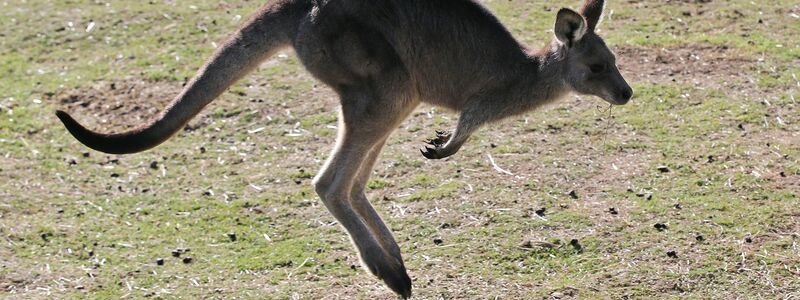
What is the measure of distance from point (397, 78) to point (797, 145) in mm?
2983

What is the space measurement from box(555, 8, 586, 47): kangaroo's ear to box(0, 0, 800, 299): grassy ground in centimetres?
115

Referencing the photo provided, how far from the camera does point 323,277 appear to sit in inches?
246

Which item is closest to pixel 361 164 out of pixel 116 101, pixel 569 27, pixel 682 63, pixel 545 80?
pixel 545 80

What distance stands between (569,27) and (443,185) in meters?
1.79

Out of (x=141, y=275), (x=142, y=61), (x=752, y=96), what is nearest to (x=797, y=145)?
(x=752, y=96)

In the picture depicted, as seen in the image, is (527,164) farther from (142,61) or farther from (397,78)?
(142,61)

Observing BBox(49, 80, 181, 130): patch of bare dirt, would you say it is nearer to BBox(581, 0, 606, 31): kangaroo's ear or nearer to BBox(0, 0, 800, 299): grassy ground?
BBox(0, 0, 800, 299): grassy ground

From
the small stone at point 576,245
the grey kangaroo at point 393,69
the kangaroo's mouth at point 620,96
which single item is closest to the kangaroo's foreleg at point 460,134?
the grey kangaroo at point 393,69

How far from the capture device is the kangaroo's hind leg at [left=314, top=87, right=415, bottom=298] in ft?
17.8

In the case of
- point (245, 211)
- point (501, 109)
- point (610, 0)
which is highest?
point (501, 109)

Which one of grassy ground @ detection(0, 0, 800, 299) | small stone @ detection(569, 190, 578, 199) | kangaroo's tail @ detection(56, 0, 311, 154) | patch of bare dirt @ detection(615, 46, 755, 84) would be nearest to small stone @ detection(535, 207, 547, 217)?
grassy ground @ detection(0, 0, 800, 299)

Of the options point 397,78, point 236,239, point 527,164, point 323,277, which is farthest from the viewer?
point 527,164

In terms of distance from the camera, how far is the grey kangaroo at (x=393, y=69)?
5.46 m

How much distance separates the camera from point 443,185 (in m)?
7.11
